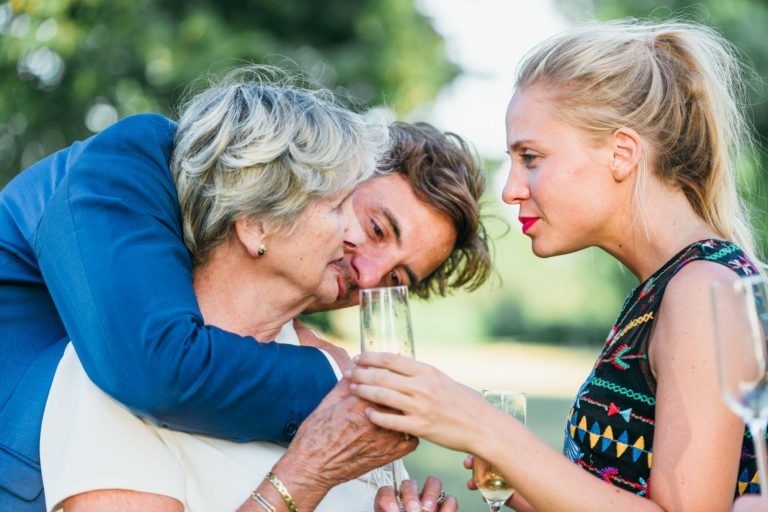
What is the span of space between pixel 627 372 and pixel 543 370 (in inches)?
955

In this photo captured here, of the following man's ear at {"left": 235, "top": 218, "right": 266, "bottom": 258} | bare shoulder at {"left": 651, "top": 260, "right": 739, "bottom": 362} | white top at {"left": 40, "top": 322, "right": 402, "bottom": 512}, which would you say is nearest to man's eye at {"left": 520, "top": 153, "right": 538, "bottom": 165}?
bare shoulder at {"left": 651, "top": 260, "right": 739, "bottom": 362}

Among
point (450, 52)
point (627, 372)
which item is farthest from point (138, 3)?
point (627, 372)

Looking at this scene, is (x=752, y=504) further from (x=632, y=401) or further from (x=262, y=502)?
(x=262, y=502)

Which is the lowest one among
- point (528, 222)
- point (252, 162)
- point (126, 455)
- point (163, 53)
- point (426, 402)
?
point (126, 455)

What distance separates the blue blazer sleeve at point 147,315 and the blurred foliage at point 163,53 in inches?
290

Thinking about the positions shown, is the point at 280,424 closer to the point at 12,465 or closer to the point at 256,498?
the point at 256,498

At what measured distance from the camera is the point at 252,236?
10.4 ft

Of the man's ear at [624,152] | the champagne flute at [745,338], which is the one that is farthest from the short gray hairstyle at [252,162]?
the champagne flute at [745,338]

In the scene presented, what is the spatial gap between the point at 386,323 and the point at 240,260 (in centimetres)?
77

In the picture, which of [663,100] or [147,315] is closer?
[147,315]

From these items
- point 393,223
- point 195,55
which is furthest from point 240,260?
point 195,55

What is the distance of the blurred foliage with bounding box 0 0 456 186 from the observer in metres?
10.3

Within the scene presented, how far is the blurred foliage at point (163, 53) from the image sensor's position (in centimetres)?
1029

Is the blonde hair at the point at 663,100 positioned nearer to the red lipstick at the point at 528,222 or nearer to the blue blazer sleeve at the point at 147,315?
the red lipstick at the point at 528,222
